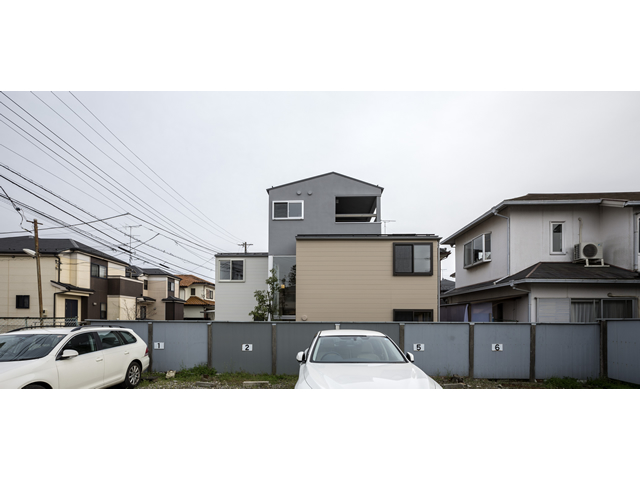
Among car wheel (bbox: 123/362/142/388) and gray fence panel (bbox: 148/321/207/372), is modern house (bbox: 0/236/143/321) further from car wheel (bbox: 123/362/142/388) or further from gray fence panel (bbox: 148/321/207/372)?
car wheel (bbox: 123/362/142/388)

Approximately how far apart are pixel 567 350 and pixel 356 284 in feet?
22.4

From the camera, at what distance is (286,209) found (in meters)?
17.6

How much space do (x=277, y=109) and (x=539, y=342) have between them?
12887 mm

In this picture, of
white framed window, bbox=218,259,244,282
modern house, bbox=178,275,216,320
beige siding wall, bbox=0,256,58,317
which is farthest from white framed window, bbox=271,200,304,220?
modern house, bbox=178,275,216,320

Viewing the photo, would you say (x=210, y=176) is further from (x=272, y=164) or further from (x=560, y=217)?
(x=560, y=217)

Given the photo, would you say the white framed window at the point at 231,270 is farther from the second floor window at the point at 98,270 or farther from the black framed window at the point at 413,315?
the second floor window at the point at 98,270

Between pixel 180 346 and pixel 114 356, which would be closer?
pixel 114 356

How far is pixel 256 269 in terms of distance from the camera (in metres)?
17.5

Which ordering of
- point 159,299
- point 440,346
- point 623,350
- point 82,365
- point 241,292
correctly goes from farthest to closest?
point 159,299
point 241,292
point 440,346
point 623,350
point 82,365

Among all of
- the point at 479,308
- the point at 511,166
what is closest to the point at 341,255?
the point at 479,308

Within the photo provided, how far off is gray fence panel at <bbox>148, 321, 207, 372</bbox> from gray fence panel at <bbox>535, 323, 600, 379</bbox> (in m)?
9.08

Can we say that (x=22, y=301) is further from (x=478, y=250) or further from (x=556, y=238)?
(x=556, y=238)

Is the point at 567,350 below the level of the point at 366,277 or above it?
below

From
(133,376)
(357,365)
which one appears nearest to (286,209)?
(133,376)
